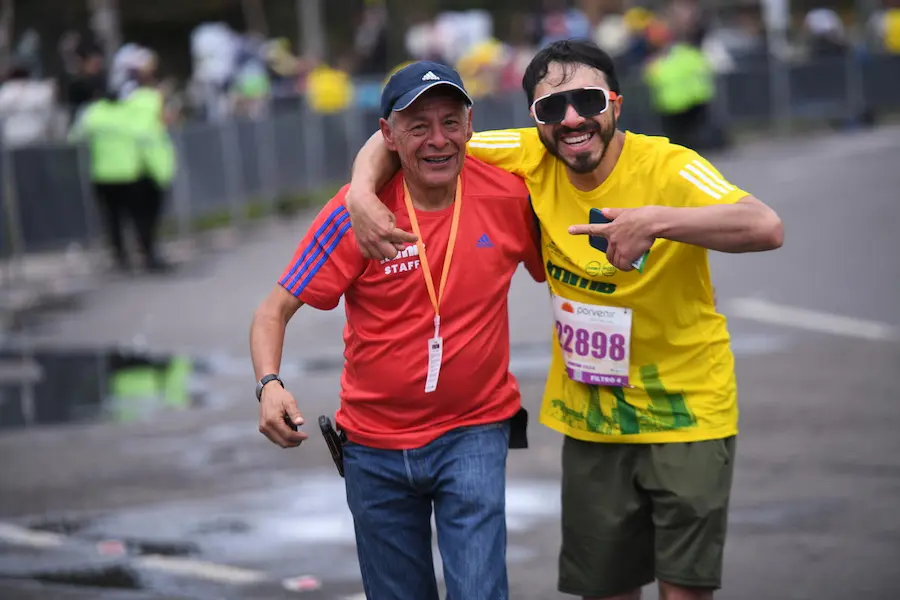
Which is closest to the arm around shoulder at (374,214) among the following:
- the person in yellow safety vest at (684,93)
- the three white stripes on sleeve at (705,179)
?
the three white stripes on sleeve at (705,179)

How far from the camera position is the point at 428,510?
15.7 feet

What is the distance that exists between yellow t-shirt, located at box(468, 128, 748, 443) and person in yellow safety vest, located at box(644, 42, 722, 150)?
1810 cm

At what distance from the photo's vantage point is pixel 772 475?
8.14 m

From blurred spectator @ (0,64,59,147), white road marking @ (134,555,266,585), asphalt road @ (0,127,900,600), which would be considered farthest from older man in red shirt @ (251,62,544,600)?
blurred spectator @ (0,64,59,147)

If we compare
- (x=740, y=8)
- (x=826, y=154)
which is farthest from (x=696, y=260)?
(x=740, y=8)

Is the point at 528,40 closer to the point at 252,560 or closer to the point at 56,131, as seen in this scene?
the point at 56,131

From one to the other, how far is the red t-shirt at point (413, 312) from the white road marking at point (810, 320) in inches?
290

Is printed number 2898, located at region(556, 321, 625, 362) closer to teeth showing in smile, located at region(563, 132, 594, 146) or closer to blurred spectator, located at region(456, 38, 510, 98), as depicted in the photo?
teeth showing in smile, located at region(563, 132, 594, 146)

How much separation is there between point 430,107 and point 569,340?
35.8 inches

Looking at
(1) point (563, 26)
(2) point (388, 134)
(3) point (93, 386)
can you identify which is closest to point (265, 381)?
(2) point (388, 134)

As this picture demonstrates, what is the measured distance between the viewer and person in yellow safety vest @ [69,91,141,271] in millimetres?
16391

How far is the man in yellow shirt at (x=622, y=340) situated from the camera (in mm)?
4715

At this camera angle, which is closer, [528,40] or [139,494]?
[139,494]

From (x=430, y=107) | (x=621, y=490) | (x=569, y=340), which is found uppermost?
(x=430, y=107)
